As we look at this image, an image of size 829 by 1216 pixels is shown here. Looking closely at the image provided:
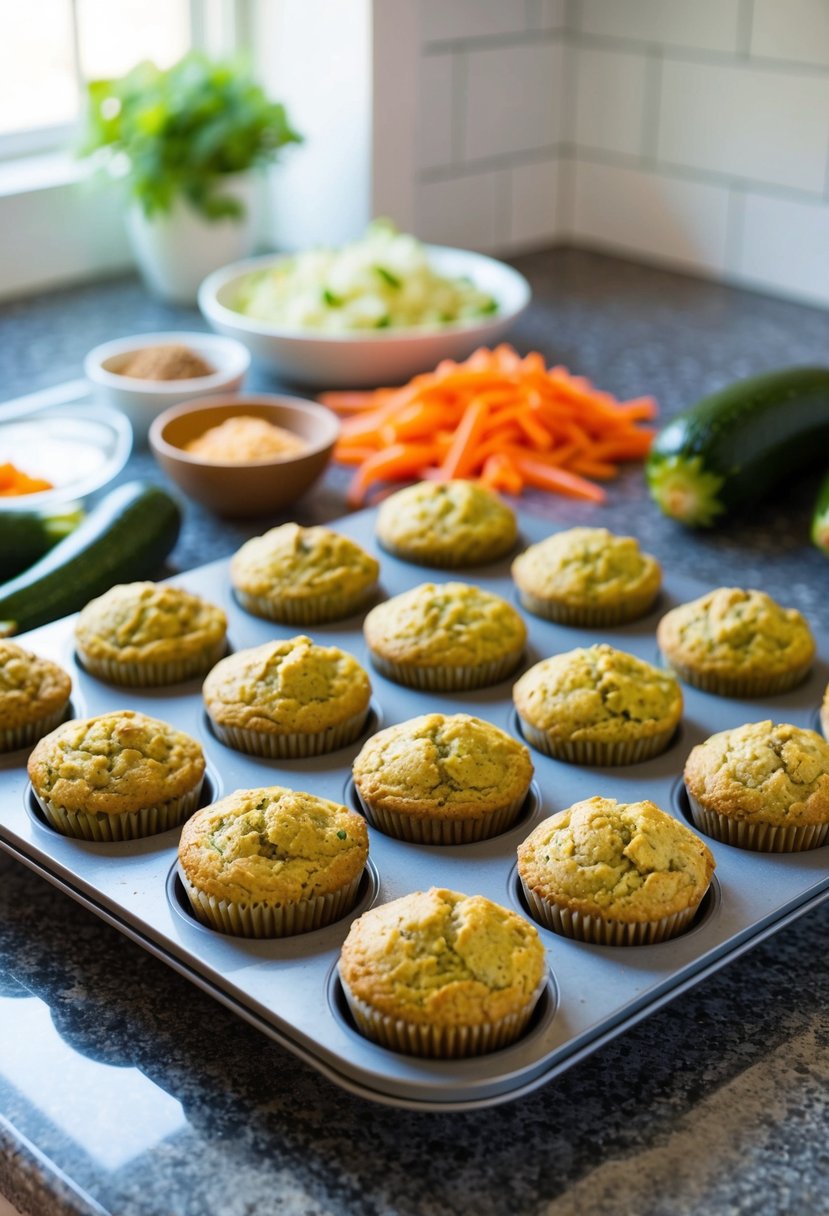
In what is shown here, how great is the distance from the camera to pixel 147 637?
1738mm

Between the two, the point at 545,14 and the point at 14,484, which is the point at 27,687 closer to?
the point at 14,484

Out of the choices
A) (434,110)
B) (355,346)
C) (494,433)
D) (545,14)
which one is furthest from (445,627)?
(545,14)

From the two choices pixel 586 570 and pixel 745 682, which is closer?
pixel 745 682

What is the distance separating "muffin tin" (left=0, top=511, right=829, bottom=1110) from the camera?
1172 millimetres

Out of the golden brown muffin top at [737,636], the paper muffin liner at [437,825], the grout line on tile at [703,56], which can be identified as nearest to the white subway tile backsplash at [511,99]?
the grout line on tile at [703,56]

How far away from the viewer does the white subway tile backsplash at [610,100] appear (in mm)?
3430

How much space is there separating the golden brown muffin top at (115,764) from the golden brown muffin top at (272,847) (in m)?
0.08

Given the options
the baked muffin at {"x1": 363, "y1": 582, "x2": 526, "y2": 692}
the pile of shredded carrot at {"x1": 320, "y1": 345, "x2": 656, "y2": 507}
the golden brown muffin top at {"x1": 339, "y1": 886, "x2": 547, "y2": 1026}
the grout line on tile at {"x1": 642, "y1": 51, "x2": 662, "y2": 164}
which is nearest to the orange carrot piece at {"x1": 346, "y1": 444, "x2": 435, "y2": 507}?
the pile of shredded carrot at {"x1": 320, "y1": 345, "x2": 656, "y2": 507}

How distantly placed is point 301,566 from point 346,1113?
84 cm

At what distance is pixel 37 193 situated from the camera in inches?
124

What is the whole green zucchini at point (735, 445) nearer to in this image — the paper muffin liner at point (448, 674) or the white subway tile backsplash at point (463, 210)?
the paper muffin liner at point (448, 674)

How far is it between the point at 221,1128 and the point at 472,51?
275 centimetres

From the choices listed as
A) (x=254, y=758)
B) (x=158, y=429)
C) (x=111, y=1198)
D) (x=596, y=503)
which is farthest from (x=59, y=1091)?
(x=596, y=503)


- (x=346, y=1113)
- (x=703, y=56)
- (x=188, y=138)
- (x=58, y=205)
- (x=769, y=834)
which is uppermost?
(x=703, y=56)
